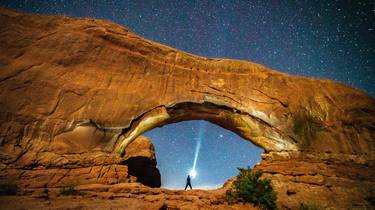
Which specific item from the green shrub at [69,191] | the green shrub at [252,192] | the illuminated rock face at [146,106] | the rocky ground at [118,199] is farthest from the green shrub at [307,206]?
the green shrub at [69,191]

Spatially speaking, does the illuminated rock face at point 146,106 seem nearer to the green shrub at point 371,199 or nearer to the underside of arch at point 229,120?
the underside of arch at point 229,120

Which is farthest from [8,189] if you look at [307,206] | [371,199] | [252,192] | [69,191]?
[371,199]

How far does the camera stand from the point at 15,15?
13.3m

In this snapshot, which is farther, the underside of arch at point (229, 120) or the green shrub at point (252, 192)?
the underside of arch at point (229, 120)

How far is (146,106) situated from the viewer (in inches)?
520

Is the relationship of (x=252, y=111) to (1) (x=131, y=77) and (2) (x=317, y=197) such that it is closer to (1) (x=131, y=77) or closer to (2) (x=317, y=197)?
(2) (x=317, y=197)

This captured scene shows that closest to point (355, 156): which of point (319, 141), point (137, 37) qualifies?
point (319, 141)

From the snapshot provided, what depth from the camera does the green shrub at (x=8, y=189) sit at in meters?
8.21

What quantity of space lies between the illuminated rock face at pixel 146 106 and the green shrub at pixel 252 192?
0.73 m

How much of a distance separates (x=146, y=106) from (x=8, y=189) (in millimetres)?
6617

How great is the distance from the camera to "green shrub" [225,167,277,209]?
35.4 feet

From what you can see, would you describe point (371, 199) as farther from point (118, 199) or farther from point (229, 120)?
point (118, 199)

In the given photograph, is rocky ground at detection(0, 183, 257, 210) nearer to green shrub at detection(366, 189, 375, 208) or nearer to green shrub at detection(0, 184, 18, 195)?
green shrub at detection(0, 184, 18, 195)

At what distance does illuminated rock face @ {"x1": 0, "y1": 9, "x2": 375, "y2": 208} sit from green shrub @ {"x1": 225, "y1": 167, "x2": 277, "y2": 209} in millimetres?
727
